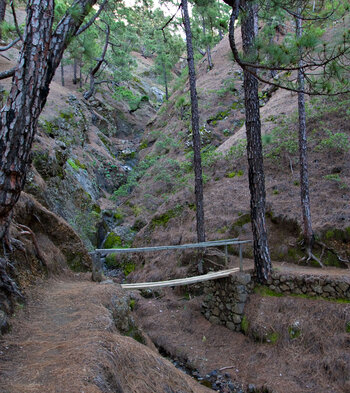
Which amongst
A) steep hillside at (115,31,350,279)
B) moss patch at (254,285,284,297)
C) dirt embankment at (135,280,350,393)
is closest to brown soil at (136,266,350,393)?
dirt embankment at (135,280,350,393)

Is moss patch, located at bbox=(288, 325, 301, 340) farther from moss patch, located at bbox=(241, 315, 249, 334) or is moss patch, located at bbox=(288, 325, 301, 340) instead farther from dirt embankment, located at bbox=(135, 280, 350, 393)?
moss patch, located at bbox=(241, 315, 249, 334)

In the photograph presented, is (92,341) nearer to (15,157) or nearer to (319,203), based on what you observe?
(15,157)

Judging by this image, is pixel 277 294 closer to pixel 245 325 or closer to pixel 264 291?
pixel 264 291

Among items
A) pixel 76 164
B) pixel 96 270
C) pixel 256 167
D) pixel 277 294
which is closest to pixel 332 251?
pixel 277 294

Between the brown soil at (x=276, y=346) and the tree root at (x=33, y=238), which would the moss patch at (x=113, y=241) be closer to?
the brown soil at (x=276, y=346)

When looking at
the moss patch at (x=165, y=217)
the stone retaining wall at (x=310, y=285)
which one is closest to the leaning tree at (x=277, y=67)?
the stone retaining wall at (x=310, y=285)

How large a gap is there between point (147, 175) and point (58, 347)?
13.6 m

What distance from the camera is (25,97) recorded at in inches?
132

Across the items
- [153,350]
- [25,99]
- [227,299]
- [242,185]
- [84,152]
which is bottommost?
[153,350]

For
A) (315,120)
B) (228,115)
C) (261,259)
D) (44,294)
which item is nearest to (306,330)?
(261,259)

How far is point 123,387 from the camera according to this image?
9.16 ft

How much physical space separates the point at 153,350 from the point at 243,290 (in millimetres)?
2855

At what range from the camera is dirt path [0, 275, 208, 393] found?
2.40 meters

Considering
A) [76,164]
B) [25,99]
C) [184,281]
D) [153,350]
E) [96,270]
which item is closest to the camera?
[25,99]
